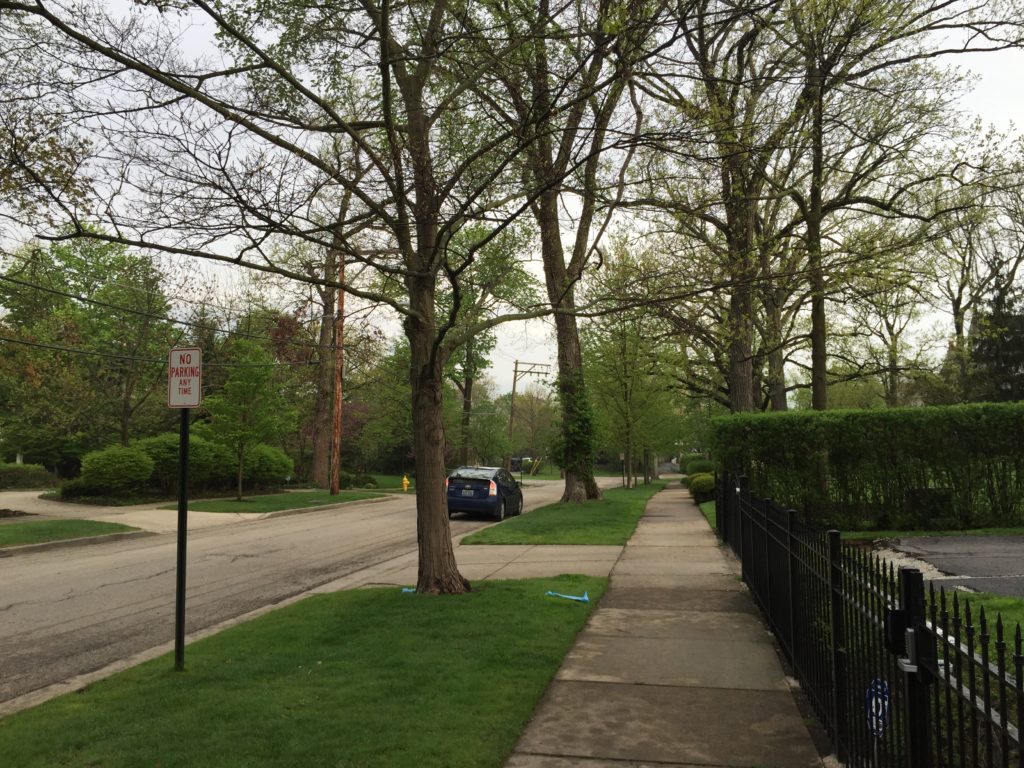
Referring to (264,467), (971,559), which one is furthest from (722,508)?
(264,467)

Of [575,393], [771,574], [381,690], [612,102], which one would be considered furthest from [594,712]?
[575,393]

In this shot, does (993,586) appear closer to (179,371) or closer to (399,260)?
(399,260)

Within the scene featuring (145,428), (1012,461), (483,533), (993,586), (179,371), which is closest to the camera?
(179,371)

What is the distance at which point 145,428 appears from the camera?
121 feet

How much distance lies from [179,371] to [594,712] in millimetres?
4351

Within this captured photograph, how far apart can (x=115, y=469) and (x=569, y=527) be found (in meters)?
17.2

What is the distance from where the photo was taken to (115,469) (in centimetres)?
2647

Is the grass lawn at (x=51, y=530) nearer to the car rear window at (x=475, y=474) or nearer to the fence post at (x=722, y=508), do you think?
the car rear window at (x=475, y=474)

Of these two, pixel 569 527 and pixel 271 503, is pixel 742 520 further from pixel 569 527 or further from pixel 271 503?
pixel 271 503

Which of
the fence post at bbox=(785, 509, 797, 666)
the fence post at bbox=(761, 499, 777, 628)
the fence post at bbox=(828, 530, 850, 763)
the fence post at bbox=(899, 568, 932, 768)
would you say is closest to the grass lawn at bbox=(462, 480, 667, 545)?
the fence post at bbox=(761, 499, 777, 628)

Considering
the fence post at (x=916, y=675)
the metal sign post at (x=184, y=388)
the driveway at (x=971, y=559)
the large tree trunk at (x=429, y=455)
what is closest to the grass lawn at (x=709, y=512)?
the driveway at (x=971, y=559)

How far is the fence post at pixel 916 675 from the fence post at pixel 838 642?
128cm

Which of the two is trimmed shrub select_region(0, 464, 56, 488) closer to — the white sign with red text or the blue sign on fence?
the white sign with red text

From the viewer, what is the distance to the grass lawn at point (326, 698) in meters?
4.41
